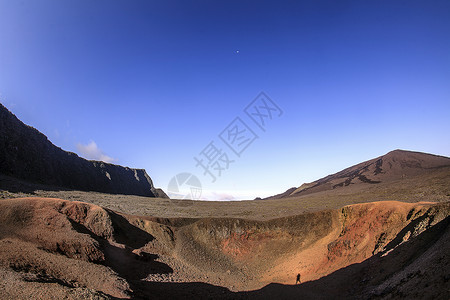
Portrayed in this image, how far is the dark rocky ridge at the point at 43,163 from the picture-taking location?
4581cm

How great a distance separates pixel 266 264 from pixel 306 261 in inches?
186

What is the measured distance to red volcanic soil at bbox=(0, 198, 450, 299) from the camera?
1168 cm

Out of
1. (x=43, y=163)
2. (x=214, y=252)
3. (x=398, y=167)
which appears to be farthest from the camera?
(x=398, y=167)

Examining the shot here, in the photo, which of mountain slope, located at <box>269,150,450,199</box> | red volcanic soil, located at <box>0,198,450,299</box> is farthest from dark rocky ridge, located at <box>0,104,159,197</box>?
mountain slope, located at <box>269,150,450,199</box>

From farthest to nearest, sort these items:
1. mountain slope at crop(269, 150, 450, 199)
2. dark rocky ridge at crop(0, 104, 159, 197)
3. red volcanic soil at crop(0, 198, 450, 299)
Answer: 1. mountain slope at crop(269, 150, 450, 199)
2. dark rocky ridge at crop(0, 104, 159, 197)
3. red volcanic soil at crop(0, 198, 450, 299)

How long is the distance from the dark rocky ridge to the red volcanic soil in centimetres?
3806

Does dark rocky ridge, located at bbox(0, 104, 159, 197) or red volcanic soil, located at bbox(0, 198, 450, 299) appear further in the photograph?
dark rocky ridge, located at bbox(0, 104, 159, 197)

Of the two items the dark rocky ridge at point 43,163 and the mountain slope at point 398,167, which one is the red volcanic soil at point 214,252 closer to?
the dark rocky ridge at point 43,163

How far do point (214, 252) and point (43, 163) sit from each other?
53.2 m

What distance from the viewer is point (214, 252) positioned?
26.2 m

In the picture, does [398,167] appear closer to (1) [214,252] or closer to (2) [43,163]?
(1) [214,252]

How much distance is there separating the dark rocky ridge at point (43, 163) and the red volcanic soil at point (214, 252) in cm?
3806

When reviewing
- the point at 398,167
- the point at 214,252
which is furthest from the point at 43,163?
the point at 398,167

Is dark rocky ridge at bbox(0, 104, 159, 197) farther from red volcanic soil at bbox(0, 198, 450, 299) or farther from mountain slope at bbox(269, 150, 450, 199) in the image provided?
mountain slope at bbox(269, 150, 450, 199)
